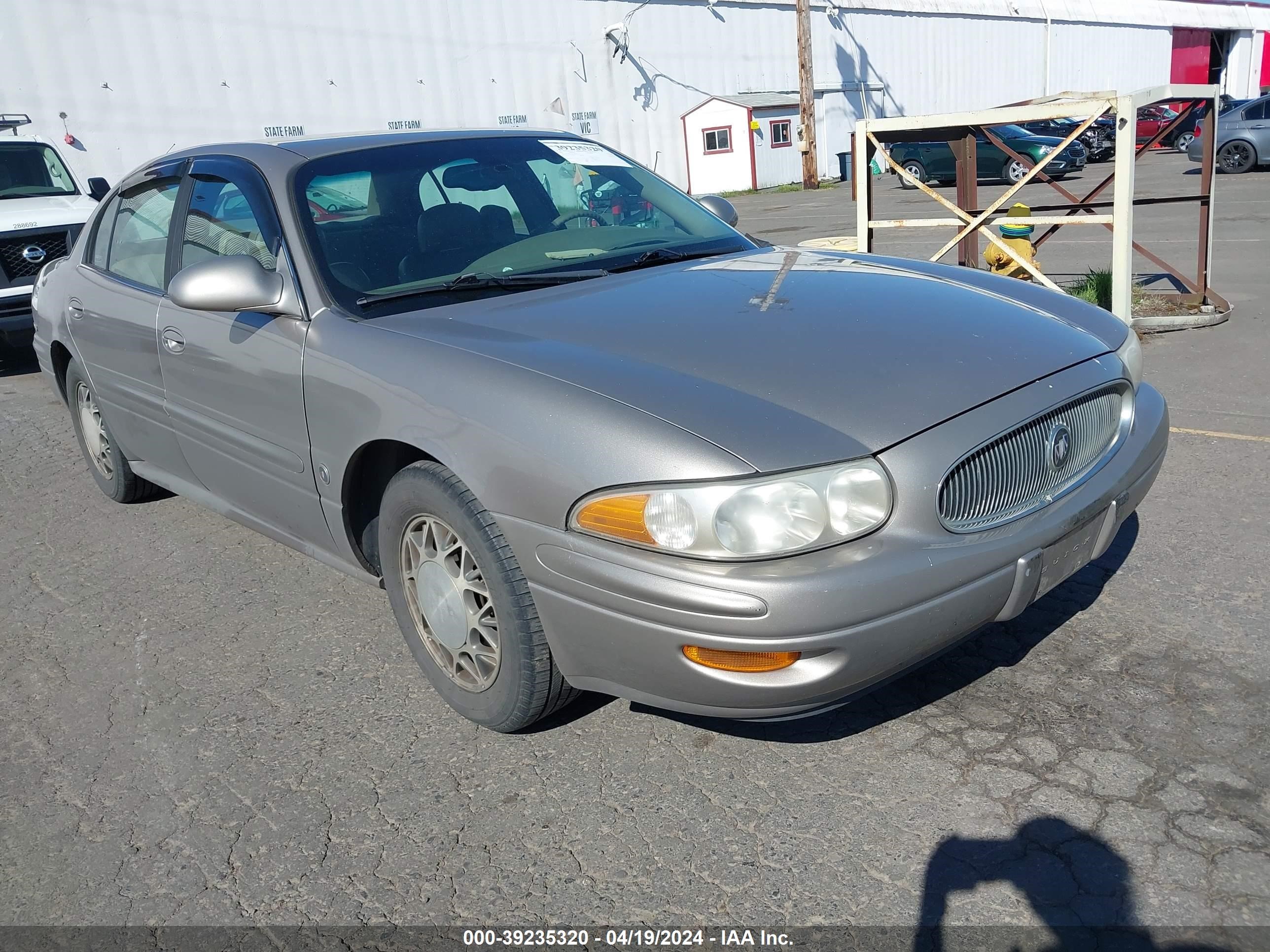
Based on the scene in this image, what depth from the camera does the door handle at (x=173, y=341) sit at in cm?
389

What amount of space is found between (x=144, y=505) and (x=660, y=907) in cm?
397

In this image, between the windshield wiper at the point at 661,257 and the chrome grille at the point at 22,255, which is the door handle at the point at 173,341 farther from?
the chrome grille at the point at 22,255

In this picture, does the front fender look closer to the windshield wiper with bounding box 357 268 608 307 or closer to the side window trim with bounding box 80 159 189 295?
the windshield wiper with bounding box 357 268 608 307

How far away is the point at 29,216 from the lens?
9906 millimetres

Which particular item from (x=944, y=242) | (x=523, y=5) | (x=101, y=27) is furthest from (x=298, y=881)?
(x=523, y=5)

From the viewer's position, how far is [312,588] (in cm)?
425

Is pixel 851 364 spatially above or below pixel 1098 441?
above

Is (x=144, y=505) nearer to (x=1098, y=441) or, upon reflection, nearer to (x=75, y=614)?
(x=75, y=614)

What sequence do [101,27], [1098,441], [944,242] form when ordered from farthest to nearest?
1. [101,27]
2. [944,242]
3. [1098,441]

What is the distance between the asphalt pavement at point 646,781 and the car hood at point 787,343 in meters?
0.88

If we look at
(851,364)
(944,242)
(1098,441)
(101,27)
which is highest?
(101,27)

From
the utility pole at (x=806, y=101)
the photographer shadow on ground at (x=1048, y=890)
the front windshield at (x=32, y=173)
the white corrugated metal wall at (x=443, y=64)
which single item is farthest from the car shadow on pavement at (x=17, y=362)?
the utility pole at (x=806, y=101)

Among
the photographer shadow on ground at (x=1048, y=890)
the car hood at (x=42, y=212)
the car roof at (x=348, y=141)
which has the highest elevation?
the car roof at (x=348, y=141)

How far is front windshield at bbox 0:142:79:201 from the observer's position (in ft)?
35.1
